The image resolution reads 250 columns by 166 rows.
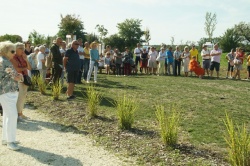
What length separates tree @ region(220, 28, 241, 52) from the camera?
50125 mm

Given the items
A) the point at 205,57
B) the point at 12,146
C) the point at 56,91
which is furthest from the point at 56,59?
the point at 205,57

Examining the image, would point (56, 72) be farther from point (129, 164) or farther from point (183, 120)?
point (129, 164)

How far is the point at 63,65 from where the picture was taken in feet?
34.7

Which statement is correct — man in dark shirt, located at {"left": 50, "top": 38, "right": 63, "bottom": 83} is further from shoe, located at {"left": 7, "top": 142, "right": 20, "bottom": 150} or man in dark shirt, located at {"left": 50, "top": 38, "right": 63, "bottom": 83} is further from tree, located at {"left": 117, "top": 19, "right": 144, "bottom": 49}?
tree, located at {"left": 117, "top": 19, "right": 144, "bottom": 49}

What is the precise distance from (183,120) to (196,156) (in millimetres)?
2349

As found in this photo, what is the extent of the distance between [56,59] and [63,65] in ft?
1.28

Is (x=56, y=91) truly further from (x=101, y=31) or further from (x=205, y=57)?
(x=101, y=31)

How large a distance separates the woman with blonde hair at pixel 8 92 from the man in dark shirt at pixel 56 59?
5.11 meters

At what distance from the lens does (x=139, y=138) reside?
6.02 m

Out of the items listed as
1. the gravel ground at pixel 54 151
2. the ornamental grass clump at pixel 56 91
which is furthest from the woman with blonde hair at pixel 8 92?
the ornamental grass clump at pixel 56 91

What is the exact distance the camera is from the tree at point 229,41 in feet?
164

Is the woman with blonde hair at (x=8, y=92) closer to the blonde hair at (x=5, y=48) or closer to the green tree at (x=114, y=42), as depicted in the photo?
the blonde hair at (x=5, y=48)

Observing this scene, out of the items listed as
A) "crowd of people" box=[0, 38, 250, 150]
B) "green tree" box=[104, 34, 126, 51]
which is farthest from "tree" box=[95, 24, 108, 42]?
"crowd of people" box=[0, 38, 250, 150]

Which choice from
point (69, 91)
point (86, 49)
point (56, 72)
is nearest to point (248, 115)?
point (69, 91)
